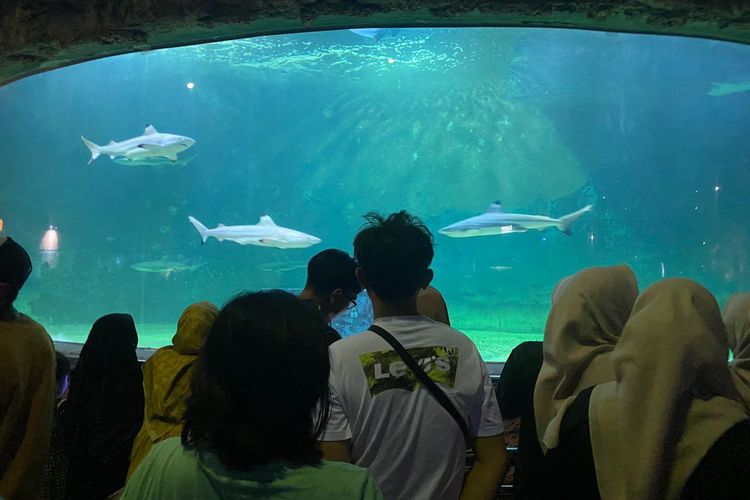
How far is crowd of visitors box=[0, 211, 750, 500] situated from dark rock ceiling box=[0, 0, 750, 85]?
1191 millimetres

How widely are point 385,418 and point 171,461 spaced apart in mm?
649

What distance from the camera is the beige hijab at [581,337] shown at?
4.60 feet

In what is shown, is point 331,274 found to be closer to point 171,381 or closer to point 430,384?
point 171,381

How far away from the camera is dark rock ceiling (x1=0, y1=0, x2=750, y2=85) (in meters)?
2.53

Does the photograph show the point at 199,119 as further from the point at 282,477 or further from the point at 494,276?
the point at 282,477

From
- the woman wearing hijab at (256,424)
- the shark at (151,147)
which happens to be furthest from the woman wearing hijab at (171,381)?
the shark at (151,147)

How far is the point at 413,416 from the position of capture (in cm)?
145

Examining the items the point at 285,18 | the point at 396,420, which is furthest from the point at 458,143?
the point at 396,420

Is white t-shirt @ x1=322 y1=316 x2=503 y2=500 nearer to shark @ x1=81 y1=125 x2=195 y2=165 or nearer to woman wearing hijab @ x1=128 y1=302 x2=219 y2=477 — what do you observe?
woman wearing hijab @ x1=128 y1=302 x2=219 y2=477

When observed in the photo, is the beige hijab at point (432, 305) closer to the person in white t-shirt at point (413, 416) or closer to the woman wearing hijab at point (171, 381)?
the person in white t-shirt at point (413, 416)

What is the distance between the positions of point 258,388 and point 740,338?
1314mm

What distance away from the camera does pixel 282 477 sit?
0.89 metres

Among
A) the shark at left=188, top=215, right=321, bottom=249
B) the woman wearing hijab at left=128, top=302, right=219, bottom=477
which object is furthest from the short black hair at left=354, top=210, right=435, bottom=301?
the shark at left=188, top=215, right=321, bottom=249

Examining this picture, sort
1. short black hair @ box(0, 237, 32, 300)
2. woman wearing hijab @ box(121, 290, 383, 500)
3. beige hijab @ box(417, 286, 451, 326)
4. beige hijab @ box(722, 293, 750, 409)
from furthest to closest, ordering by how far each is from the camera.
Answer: beige hijab @ box(417, 286, 451, 326), short black hair @ box(0, 237, 32, 300), beige hijab @ box(722, 293, 750, 409), woman wearing hijab @ box(121, 290, 383, 500)
